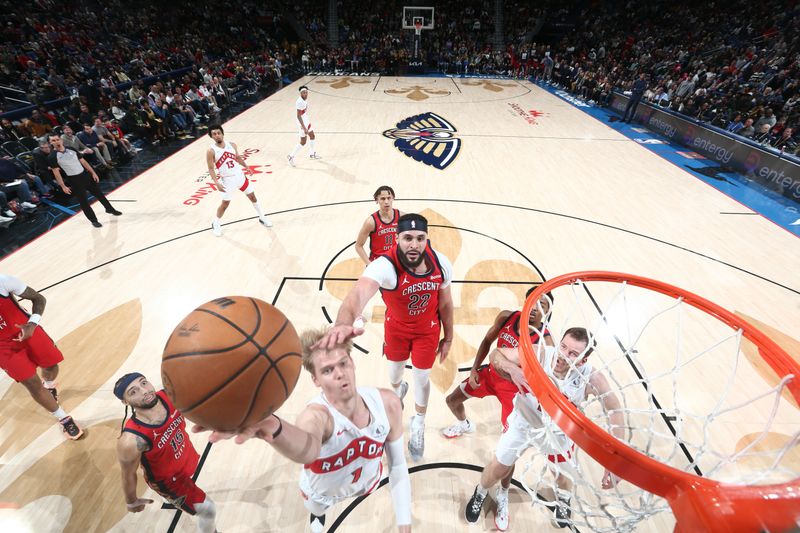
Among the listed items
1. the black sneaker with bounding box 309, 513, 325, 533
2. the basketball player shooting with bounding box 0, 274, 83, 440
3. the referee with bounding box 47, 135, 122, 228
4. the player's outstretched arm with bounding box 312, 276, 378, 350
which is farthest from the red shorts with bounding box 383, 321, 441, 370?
the referee with bounding box 47, 135, 122, 228

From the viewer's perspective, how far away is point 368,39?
25703 mm

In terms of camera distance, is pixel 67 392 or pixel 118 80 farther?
pixel 118 80

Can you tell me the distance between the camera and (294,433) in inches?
58.8

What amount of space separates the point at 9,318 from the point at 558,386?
4141mm

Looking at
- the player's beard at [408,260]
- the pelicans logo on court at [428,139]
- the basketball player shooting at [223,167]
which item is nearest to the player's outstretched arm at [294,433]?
the player's beard at [408,260]

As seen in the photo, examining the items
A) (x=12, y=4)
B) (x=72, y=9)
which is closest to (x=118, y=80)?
(x=12, y=4)

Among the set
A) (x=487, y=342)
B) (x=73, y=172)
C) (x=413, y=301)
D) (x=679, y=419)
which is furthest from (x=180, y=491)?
(x=73, y=172)

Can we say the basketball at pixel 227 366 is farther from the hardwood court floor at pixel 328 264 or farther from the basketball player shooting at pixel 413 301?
the hardwood court floor at pixel 328 264

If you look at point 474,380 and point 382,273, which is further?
point 474,380

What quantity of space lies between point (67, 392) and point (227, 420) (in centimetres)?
363

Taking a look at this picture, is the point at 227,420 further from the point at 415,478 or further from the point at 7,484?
the point at 7,484

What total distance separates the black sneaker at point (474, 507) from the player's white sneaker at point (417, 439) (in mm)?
561

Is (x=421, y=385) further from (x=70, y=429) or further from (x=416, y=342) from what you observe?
(x=70, y=429)

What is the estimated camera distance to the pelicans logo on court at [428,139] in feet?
32.3
